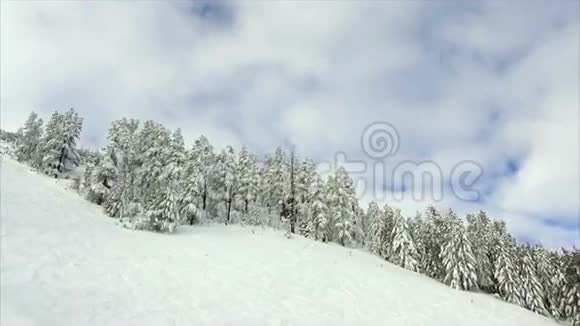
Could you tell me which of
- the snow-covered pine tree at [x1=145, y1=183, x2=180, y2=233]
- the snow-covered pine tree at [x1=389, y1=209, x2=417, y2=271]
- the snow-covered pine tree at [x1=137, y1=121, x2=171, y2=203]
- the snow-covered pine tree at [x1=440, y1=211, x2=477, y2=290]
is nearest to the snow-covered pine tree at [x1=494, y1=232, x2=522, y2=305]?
the snow-covered pine tree at [x1=440, y1=211, x2=477, y2=290]

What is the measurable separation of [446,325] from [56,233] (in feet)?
81.3

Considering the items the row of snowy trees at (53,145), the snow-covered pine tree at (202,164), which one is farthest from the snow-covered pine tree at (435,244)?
the row of snowy trees at (53,145)

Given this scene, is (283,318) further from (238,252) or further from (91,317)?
(238,252)

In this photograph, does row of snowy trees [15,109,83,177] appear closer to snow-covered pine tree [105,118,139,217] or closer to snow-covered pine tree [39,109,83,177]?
snow-covered pine tree [39,109,83,177]

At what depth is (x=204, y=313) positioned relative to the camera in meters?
14.7

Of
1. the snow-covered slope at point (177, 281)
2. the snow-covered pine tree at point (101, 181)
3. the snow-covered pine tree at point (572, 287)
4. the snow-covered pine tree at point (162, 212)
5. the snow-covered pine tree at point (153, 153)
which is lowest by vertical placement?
the snow-covered pine tree at point (572, 287)

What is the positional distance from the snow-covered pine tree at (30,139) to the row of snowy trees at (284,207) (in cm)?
17

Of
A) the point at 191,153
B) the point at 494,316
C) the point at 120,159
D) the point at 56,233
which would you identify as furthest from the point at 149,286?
the point at 191,153

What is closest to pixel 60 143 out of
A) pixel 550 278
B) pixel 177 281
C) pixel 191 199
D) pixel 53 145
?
pixel 53 145

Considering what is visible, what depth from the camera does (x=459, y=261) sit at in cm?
4319

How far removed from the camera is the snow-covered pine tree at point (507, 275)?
41438 mm

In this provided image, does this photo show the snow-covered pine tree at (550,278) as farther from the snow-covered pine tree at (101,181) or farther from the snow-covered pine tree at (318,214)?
the snow-covered pine tree at (101,181)

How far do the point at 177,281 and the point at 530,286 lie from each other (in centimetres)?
4299

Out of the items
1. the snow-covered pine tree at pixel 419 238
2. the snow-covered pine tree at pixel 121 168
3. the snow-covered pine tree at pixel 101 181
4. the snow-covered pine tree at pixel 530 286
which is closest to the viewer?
the snow-covered pine tree at pixel 121 168
